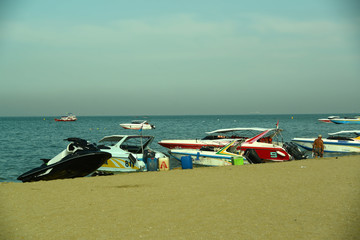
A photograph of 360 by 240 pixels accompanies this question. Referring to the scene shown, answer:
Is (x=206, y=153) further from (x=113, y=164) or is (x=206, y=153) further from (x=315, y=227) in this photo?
(x=315, y=227)

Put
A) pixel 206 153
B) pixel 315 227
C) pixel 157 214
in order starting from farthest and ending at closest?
pixel 206 153, pixel 157 214, pixel 315 227

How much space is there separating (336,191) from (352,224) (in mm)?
3246

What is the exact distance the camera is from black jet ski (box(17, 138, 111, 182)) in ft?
45.8

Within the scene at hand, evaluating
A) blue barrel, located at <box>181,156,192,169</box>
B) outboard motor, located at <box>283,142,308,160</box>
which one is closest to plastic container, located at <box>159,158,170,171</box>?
blue barrel, located at <box>181,156,192,169</box>

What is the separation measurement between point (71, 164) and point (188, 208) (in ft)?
24.6

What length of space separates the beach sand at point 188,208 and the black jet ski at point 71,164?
1.39 m

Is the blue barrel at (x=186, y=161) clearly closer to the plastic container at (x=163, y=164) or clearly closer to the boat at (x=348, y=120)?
the plastic container at (x=163, y=164)

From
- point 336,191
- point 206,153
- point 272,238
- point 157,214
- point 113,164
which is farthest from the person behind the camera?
point 206,153

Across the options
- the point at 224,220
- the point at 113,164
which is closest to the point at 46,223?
the point at 224,220

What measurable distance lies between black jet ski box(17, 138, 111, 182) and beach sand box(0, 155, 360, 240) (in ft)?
4.56

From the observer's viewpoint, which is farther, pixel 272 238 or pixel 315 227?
pixel 315 227

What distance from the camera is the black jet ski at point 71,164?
14.0m

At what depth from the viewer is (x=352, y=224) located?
A: 21.8ft

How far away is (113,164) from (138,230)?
36.9 feet
